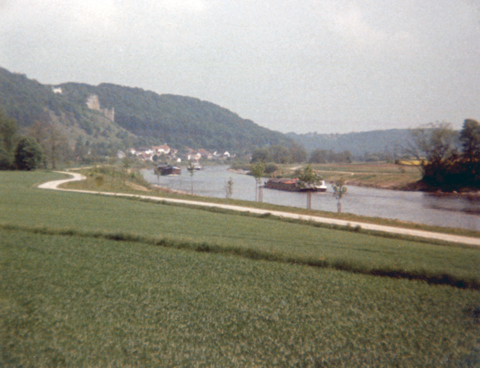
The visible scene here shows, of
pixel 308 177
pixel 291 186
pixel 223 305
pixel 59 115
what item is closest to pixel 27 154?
pixel 291 186

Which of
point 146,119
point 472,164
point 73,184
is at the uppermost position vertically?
point 146,119

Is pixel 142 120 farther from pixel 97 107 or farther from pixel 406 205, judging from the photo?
pixel 406 205

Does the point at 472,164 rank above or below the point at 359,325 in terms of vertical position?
above

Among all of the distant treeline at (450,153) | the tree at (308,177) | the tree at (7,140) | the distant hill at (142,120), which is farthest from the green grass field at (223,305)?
the tree at (7,140)

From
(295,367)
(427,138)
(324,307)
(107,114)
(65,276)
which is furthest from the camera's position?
(107,114)

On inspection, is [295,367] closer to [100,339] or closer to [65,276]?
[100,339]

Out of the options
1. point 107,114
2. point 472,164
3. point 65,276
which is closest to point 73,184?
point 65,276

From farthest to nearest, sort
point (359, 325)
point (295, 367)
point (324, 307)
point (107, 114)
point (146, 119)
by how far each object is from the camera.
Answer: point (107, 114) → point (146, 119) → point (324, 307) → point (359, 325) → point (295, 367)
